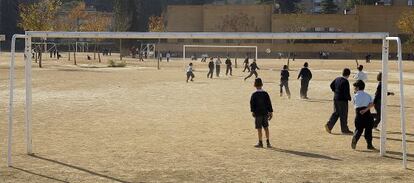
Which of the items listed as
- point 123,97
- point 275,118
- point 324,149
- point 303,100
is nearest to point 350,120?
point 275,118

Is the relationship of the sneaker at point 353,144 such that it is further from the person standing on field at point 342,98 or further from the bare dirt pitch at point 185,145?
the person standing on field at point 342,98

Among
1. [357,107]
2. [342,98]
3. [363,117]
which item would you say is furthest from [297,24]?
[363,117]

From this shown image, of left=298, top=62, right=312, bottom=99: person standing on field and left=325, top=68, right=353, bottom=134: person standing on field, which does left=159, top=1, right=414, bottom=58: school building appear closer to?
left=298, top=62, right=312, bottom=99: person standing on field

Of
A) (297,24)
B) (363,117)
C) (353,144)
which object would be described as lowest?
(353,144)

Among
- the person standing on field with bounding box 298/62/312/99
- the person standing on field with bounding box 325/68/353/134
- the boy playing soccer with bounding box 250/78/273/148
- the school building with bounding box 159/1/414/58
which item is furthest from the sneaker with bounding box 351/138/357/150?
the school building with bounding box 159/1/414/58

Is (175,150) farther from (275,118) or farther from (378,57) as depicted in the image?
(378,57)

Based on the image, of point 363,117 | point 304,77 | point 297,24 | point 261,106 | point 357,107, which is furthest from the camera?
point 297,24

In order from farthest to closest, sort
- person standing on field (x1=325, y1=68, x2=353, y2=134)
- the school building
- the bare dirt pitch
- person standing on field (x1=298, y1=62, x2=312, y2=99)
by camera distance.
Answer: the school building
person standing on field (x1=298, y1=62, x2=312, y2=99)
person standing on field (x1=325, y1=68, x2=353, y2=134)
the bare dirt pitch

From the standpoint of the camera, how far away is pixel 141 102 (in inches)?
890

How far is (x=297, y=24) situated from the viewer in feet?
295

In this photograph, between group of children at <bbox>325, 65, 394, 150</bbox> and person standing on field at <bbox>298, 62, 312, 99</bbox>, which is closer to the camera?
group of children at <bbox>325, 65, 394, 150</bbox>

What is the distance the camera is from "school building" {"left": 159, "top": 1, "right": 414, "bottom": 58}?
3501 inches

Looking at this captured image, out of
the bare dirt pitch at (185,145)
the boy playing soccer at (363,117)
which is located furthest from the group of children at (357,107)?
the bare dirt pitch at (185,145)

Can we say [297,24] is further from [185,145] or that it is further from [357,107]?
[185,145]
